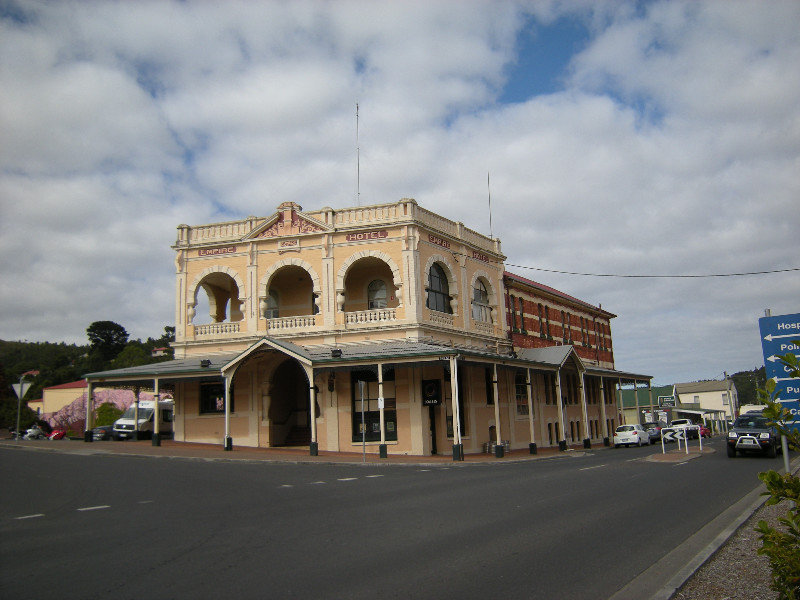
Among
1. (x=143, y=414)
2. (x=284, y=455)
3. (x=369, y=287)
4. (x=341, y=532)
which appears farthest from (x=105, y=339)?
(x=341, y=532)

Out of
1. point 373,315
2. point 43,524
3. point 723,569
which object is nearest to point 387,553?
point 723,569

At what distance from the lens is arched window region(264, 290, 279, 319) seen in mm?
31172

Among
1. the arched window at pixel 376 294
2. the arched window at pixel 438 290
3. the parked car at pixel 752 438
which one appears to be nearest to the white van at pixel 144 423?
the arched window at pixel 376 294

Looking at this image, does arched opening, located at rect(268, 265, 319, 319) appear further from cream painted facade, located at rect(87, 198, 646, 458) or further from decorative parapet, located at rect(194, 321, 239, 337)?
decorative parapet, located at rect(194, 321, 239, 337)

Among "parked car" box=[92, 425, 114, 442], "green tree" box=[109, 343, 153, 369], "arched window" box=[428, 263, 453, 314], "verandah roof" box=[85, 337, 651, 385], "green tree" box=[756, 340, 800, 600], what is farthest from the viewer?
"green tree" box=[109, 343, 153, 369]

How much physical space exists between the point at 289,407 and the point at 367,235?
905cm

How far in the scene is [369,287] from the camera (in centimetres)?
3062

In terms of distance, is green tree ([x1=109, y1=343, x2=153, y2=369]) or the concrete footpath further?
green tree ([x1=109, y1=343, x2=153, y2=369])

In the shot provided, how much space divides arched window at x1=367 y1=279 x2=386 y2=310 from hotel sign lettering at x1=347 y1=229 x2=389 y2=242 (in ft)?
8.54

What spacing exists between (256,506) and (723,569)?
311 inches

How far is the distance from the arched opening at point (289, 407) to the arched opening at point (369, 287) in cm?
405

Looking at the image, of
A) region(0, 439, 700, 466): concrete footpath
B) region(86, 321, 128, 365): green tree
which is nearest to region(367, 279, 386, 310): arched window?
region(0, 439, 700, 466): concrete footpath

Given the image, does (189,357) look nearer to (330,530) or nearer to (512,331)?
(512,331)

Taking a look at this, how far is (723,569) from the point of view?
7086 millimetres
